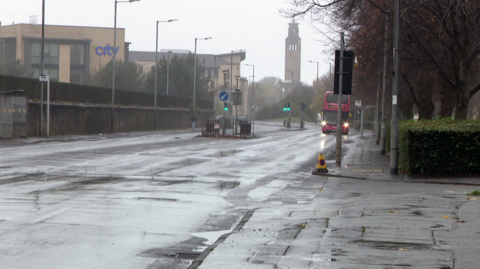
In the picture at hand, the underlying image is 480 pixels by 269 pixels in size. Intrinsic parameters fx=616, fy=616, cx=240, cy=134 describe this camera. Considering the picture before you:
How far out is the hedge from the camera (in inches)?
666

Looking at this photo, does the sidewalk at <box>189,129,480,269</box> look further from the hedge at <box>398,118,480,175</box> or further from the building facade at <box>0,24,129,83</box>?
the building facade at <box>0,24,129,83</box>

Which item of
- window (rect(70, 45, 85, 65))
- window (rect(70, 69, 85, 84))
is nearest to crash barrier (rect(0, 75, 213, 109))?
window (rect(70, 69, 85, 84))

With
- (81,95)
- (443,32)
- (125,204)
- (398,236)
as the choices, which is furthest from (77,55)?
(398,236)

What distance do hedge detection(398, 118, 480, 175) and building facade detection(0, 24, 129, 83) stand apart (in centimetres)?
6997

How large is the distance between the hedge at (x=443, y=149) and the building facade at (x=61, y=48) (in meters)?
70.0

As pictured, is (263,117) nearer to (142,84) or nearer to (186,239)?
(142,84)

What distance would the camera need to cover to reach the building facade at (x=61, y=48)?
81.2 metres

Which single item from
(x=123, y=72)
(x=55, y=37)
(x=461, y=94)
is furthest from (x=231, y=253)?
(x=55, y=37)

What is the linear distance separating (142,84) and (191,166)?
6684 cm

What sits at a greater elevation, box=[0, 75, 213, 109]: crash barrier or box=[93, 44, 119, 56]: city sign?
box=[93, 44, 119, 56]: city sign

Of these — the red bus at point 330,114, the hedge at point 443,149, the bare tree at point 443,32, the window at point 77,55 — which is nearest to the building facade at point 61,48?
the window at point 77,55

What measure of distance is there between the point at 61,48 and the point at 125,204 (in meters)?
74.6

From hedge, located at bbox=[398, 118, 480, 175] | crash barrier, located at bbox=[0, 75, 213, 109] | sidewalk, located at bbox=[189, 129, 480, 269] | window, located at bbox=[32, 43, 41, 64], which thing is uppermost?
window, located at bbox=[32, 43, 41, 64]

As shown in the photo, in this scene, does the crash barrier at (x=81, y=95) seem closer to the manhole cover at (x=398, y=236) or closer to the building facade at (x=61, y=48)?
the building facade at (x=61, y=48)
